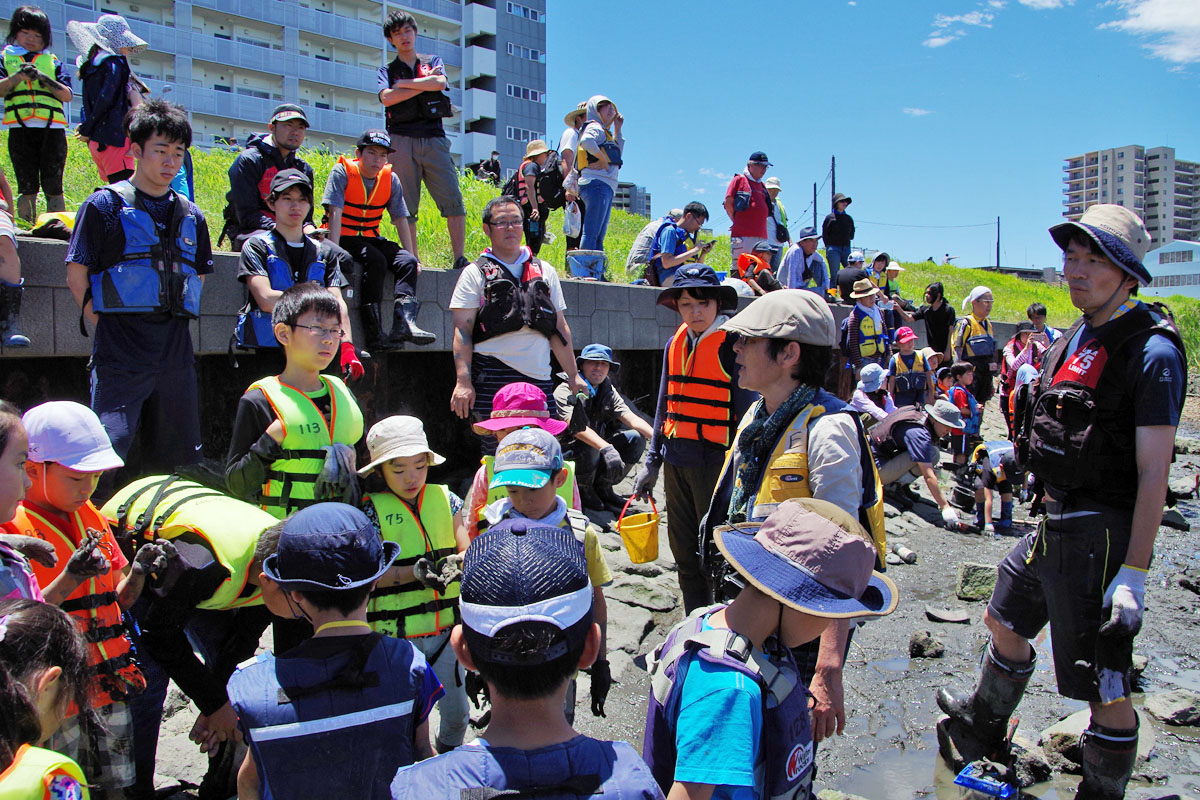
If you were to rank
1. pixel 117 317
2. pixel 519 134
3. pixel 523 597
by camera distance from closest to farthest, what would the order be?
pixel 523 597 → pixel 117 317 → pixel 519 134

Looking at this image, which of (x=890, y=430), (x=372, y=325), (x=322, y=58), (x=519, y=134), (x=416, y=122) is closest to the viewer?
(x=372, y=325)

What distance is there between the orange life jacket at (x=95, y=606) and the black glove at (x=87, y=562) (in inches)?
6.4

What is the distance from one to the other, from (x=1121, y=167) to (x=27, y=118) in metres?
96.4

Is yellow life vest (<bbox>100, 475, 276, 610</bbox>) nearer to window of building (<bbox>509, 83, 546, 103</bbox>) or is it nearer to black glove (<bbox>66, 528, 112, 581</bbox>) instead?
black glove (<bbox>66, 528, 112, 581</bbox>)

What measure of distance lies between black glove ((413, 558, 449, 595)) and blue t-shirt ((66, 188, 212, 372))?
77.9 inches

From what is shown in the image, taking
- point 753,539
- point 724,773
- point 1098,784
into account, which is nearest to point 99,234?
point 753,539

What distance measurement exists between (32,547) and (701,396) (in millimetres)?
3090

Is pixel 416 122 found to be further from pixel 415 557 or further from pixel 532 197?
pixel 415 557

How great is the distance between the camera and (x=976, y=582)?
6406mm

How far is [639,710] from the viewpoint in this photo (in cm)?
429

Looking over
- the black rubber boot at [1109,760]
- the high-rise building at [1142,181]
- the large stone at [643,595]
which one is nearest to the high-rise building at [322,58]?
the large stone at [643,595]

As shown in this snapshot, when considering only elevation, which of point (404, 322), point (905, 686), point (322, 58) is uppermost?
point (322, 58)

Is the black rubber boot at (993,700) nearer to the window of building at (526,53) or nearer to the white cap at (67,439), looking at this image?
the white cap at (67,439)

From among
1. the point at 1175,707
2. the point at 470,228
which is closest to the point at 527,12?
the point at 470,228
